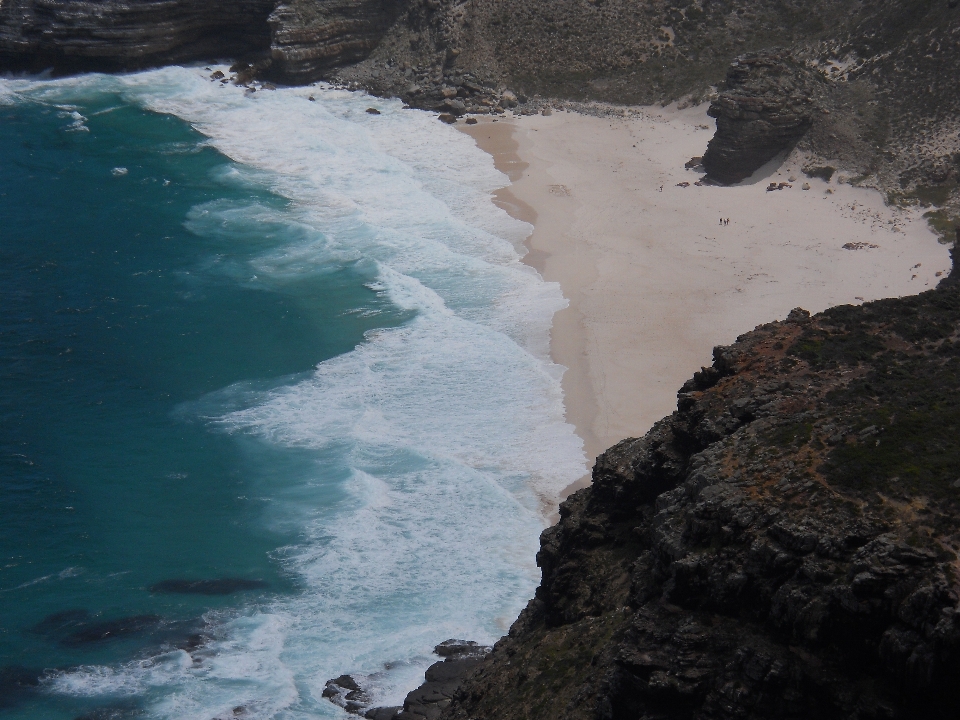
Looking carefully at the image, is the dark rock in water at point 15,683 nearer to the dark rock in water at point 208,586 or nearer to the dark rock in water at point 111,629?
the dark rock in water at point 111,629

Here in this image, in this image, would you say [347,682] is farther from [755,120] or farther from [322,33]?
[322,33]

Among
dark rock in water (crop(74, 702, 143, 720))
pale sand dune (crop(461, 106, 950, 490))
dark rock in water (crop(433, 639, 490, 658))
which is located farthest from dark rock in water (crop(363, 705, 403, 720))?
pale sand dune (crop(461, 106, 950, 490))

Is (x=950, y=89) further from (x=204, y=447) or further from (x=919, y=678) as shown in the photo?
(x=919, y=678)

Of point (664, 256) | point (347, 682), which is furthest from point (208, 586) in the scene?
point (664, 256)

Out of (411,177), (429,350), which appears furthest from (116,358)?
(411,177)

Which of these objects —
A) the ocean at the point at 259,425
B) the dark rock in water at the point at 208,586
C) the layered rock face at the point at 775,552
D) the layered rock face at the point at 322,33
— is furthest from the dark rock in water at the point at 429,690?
the layered rock face at the point at 322,33

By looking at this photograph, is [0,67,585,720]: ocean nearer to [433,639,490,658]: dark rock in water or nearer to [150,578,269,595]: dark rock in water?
[150,578,269,595]: dark rock in water

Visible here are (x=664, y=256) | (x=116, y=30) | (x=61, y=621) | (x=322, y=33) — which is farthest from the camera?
(x=322, y=33)

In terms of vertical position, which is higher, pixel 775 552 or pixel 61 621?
pixel 775 552
